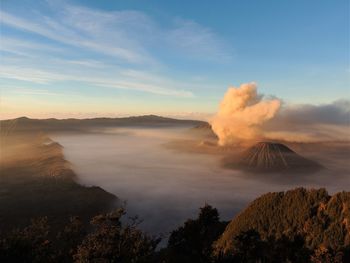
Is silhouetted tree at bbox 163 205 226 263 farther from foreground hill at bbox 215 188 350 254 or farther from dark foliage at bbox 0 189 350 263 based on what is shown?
foreground hill at bbox 215 188 350 254

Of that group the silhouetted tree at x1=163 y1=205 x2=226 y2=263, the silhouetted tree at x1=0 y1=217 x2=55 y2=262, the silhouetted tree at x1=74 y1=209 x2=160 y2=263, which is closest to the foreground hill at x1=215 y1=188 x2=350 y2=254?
the silhouetted tree at x1=163 y1=205 x2=226 y2=263

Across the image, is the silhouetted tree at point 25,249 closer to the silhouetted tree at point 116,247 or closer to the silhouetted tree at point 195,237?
the silhouetted tree at point 116,247

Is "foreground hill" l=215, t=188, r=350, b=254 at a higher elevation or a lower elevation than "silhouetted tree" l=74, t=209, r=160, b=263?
lower

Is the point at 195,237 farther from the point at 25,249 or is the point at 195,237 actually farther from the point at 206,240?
the point at 25,249

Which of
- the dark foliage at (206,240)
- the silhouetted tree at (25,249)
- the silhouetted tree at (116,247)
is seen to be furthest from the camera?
the silhouetted tree at (25,249)

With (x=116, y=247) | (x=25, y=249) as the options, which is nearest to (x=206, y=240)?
(x=25, y=249)

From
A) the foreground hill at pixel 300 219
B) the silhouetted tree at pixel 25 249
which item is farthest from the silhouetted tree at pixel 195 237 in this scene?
the silhouetted tree at pixel 25 249

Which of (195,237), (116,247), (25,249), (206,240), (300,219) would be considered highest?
(116,247)

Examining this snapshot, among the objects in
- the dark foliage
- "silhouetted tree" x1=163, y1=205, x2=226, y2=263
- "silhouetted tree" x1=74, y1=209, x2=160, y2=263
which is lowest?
"silhouetted tree" x1=163, y1=205, x2=226, y2=263
